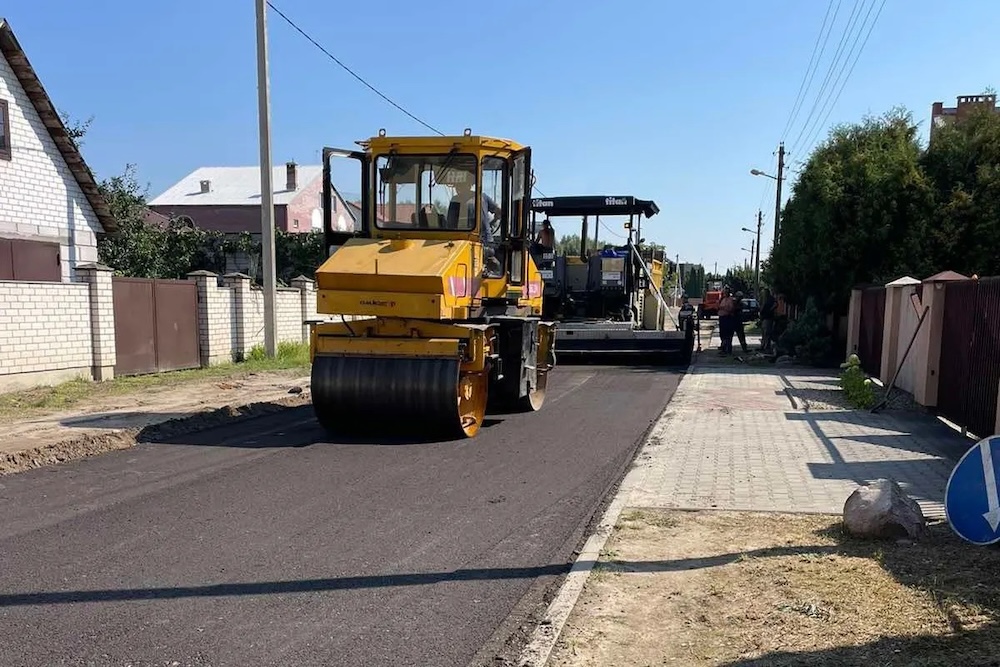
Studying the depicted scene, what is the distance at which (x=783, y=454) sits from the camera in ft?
26.3

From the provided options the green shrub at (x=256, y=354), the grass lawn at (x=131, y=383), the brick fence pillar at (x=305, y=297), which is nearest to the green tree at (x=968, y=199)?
the grass lawn at (x=131, y=383)

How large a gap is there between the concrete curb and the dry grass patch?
59mm

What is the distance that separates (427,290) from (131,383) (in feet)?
25.6

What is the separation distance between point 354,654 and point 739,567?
7.66 ft

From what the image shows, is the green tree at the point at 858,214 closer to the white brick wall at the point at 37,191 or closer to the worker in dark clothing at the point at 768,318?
the worker in dark clothing at the point at 768,318

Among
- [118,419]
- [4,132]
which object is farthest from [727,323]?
[4,132]

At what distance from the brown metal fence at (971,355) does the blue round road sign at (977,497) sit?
146 inches

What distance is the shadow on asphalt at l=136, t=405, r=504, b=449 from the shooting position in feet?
27.6

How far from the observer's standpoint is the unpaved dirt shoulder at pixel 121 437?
739 cm

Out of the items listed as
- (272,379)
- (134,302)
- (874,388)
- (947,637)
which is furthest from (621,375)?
(947,637)

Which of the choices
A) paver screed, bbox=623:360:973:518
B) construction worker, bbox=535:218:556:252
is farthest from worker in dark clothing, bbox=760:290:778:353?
construction worker, bbox=535:218:556:252

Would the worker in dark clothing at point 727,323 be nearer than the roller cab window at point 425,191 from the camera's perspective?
No

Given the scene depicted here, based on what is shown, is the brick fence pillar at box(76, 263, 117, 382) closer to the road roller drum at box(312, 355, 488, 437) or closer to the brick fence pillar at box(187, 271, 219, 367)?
the brick fence pillar at box(187, 271, 219, 367)

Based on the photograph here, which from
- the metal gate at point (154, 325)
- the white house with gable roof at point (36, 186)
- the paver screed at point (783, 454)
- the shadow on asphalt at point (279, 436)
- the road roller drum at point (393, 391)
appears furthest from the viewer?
the white house with gable roof at point (36, 186)
